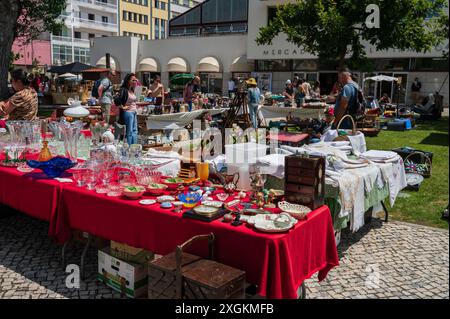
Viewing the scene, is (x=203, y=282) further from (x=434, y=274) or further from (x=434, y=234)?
(x=434, y=234)

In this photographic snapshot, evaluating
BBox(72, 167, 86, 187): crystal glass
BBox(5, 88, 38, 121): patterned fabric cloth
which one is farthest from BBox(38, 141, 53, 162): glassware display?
BBox(5, 88, 38, 121): patterned fabric cloth

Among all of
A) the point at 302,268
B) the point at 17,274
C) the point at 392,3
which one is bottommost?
the point at 17,274

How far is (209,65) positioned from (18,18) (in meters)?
11.7

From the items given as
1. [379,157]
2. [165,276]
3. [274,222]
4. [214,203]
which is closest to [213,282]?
[165,276]

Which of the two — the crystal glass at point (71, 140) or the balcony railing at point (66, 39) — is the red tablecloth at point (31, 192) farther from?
the balcony railing at point (66, 39)

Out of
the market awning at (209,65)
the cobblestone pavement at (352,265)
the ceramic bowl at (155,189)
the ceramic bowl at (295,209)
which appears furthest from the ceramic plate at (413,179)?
the market awning at (209,65)

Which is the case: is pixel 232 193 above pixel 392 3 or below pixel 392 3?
below

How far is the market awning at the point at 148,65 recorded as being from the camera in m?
30.7

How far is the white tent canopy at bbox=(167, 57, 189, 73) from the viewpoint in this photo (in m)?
29.2

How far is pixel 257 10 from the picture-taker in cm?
2567

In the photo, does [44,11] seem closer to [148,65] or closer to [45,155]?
[148,65]

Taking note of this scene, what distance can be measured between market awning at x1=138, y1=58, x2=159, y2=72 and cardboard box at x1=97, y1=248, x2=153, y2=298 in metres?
28.7
